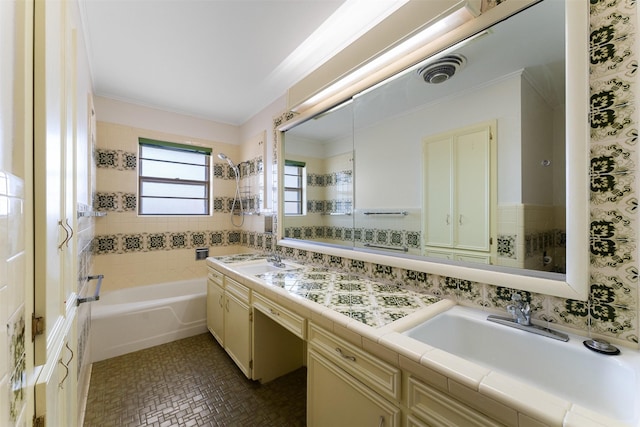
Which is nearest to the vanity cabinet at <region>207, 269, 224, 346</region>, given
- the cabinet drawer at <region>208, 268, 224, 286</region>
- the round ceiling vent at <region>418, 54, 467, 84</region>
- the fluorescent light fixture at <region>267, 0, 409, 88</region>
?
the cabinet drawer at <region>208, 268, 224, 286</region>

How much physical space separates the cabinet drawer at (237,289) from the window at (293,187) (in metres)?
0.88

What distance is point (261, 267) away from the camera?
235 centimetres

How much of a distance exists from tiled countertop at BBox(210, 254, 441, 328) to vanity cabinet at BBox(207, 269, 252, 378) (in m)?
0.32

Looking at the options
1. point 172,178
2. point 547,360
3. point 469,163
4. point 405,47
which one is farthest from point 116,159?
point 547,360

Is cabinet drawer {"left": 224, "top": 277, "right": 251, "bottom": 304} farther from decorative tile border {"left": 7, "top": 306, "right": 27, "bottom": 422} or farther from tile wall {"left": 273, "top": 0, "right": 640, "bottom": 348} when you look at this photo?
tile wall {"left": 273, "top": 0, "right": 640, "bottom": 348}

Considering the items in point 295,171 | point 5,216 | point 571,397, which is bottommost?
point 571,397

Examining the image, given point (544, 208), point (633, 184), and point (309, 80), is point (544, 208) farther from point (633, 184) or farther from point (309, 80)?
point (309, 80)

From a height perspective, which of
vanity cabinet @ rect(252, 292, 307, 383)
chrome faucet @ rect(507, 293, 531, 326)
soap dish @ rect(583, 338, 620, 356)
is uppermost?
chrome faucet @ rect(507, 293, 531, 326)

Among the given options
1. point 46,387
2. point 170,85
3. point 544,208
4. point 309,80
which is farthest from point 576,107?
point 170,85

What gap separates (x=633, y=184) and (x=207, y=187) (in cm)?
373

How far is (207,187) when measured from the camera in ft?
11.5

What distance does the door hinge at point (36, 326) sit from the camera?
2.01 feet

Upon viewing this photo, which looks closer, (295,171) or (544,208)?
(544,208)

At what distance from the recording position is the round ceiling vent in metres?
1.43
